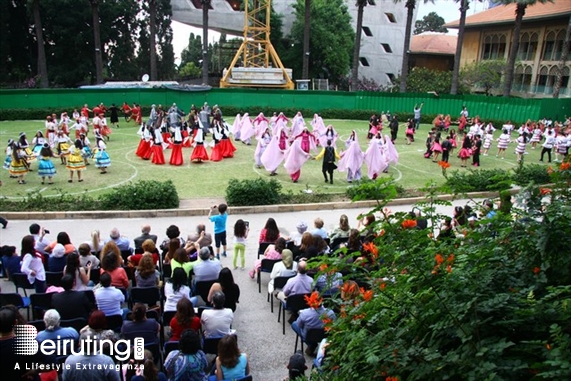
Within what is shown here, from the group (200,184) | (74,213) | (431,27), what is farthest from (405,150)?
(431,27)

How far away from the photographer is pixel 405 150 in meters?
26.7

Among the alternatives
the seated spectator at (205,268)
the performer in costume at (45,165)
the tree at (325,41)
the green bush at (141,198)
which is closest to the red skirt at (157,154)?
the performer in costume at (45,165)

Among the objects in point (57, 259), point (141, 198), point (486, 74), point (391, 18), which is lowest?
point (141, 198)

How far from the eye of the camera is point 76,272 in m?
8.12

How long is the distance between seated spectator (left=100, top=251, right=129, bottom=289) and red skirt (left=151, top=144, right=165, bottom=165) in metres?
13.6

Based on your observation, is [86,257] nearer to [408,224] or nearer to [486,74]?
[408,224]

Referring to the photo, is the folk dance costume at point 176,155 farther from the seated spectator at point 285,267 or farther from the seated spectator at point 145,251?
the seated spectator at point 285,267

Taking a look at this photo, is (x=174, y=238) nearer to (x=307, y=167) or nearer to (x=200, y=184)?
(x=200, y=184)

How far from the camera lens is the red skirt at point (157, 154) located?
70.3 feet

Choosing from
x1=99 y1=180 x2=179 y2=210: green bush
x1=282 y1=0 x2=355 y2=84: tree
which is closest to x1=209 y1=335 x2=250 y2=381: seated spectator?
x1=99 y1=180 x2=179 y2=210: green bush

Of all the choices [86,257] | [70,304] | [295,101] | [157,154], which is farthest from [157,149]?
[295,101]

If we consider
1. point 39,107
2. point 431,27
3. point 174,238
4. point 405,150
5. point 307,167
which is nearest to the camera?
point 174,238

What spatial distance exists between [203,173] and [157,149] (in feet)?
8.91

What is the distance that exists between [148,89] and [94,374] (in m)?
35.0
